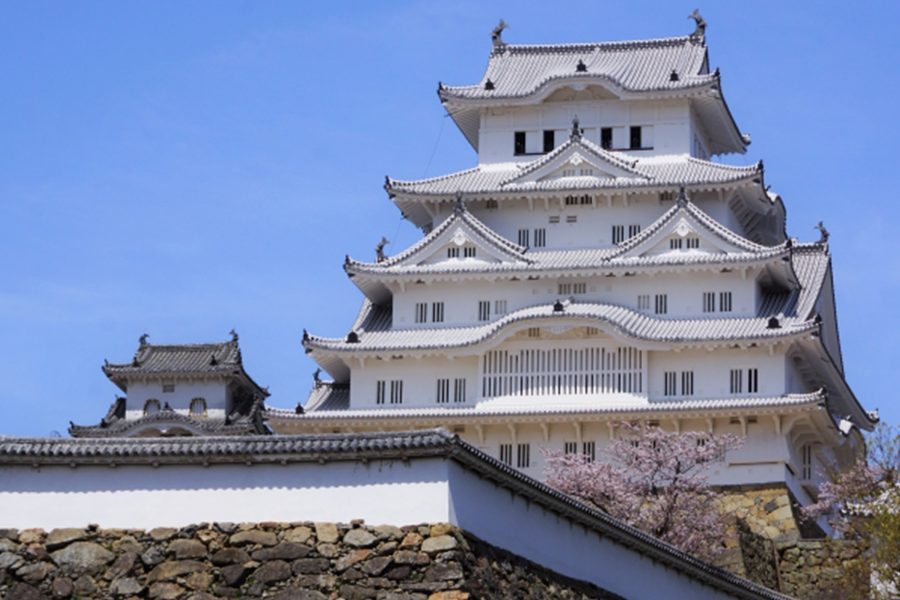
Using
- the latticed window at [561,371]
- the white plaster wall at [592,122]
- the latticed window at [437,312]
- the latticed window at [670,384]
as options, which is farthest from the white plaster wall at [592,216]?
the latticed window at [670,384]

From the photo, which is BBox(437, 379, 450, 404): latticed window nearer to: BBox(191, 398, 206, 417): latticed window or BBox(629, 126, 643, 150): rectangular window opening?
BBox(629, 126, 643, 150): rectangular window opening

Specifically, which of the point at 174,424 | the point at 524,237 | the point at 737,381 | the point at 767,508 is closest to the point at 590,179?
the point at 524,237

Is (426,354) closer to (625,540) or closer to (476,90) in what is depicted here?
(476,90)

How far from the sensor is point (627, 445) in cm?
4662

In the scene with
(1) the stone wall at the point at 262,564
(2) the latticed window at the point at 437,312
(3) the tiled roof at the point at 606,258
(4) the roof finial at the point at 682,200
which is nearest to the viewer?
(1) the stone wall at the point at 262,564

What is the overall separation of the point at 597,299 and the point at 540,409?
4.71 meters

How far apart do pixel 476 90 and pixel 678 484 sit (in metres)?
19.6

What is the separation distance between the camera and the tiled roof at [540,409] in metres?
48.4

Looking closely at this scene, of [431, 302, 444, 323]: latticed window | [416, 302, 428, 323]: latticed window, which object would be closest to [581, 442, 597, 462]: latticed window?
[431, 302, 444, 323]: latticed window

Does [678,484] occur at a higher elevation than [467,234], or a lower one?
lower

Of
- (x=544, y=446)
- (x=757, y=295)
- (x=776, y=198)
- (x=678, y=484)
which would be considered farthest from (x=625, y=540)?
(x=776, y=198)

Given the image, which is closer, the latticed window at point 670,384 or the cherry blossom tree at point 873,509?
the cherry blossom tree at point 873,509

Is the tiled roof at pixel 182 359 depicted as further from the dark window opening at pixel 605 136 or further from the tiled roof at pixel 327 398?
the dark window opening at pixel 605 136

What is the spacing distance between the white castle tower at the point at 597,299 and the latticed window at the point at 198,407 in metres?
13.2
